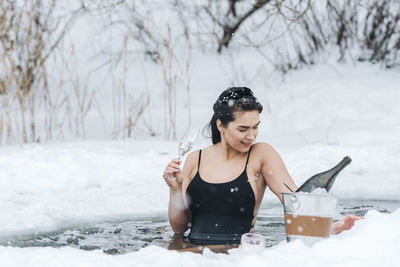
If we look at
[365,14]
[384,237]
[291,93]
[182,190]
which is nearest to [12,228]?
[182,190]

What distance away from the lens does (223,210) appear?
2.83 m

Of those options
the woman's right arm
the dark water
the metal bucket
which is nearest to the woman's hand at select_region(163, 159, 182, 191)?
the woman's right arm

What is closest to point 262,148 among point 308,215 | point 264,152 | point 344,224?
point 264,152

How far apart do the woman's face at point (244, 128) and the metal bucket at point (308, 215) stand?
757 millimetres

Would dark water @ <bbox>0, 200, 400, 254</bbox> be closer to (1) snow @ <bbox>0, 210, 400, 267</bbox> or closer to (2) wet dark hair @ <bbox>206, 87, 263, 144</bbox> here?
(2) wet dark hair @ <bbox>206, 87, 263, 144</bbox>

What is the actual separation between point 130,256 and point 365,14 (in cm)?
697

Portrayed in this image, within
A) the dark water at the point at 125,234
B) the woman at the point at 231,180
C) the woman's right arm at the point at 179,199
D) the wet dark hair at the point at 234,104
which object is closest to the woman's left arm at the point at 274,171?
the woman at the point at 231,180

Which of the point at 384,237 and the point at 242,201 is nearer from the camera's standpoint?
the point at 384,237

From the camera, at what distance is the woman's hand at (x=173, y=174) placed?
2.58 meters

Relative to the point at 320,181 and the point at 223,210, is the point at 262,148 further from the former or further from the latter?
the point at 320,181

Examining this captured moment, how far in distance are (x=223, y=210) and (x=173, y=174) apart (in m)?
0.35

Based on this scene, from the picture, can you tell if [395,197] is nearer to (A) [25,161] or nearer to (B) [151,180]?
(B) [151,180]

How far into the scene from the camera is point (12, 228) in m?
3.31

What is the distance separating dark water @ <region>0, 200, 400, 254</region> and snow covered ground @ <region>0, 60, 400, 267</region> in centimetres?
15
